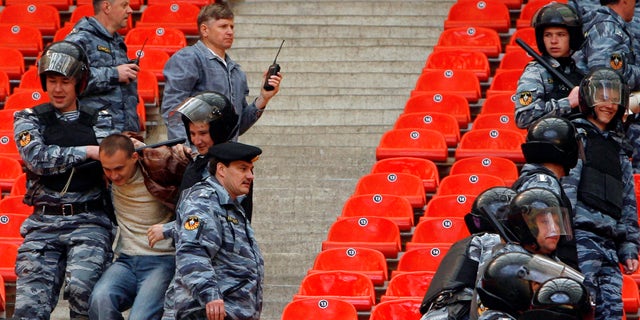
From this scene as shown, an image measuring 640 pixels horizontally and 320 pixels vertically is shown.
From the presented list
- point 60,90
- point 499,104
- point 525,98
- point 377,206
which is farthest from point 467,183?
point 60,90

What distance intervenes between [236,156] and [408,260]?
273cm

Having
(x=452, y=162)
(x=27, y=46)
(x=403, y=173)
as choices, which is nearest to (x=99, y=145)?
(x=403, y=173)

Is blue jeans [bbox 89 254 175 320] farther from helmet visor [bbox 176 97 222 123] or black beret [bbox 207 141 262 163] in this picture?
black beret [bbox 207 141 262 163]

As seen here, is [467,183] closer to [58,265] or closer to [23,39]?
[58,265]

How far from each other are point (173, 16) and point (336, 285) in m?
4.73

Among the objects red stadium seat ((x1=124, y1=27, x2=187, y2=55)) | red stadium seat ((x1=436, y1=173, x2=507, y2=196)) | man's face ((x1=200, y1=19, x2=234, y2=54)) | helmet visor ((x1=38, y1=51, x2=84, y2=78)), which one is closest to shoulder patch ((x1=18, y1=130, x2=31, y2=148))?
helmet visor ((x1=38, y1=51, x2=84, y2=78))

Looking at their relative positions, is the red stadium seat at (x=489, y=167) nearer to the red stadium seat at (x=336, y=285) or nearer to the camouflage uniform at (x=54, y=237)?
the red stadium seat at (x=336, y=285)

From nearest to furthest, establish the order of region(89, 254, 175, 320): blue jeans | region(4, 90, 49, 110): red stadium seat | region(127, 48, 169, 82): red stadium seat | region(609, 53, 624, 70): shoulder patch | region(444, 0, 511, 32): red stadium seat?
1. region(89, 254, 175, 320): blue jeans
2. region(609, 53, 624, 70): shoulder patch
3. region(4, 90, 49, 110): red stadium seat
4. region(127, 48, 169, 82): red stadium seat
5. region(444, 0, 511, 32): red stadium seat

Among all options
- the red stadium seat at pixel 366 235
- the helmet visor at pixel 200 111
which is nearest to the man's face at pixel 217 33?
the helmet visor at pixel 200 111

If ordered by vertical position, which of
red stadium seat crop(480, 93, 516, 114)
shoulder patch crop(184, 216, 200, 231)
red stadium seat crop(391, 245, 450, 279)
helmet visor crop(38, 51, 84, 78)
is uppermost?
helmet visor crop(38, 51, 84, 78)

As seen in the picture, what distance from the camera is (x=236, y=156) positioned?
7102mm

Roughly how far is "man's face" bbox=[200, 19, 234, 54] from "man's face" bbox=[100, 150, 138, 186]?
4.37 ft

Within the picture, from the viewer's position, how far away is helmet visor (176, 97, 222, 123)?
7.60m

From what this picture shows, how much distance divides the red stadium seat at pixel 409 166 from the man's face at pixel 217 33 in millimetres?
2319
